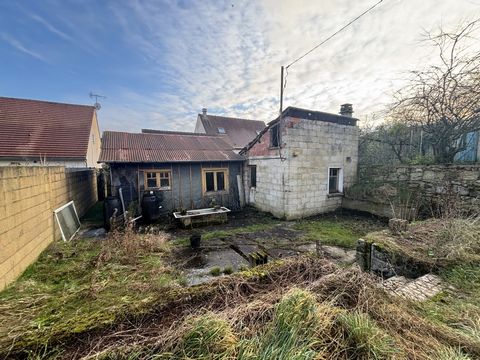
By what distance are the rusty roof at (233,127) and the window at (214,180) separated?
32.2ft

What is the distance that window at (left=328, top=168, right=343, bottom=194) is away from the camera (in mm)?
9125

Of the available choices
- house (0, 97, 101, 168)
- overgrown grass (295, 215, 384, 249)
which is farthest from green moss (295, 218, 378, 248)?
house (0, 97, 101, 168)

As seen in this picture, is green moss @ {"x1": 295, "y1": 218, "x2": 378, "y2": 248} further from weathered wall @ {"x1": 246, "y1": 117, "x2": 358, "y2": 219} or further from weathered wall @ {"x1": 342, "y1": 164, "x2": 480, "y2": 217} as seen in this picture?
weathered wall @ {"x1": 342, "y1": 164, "x2": 480, "y2": 217}

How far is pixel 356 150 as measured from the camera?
941cm

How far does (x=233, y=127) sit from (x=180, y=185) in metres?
13.8

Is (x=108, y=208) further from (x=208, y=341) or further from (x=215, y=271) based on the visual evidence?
(x=208, y=341)

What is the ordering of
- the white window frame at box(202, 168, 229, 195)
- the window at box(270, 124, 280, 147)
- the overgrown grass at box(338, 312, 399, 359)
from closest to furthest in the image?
the overgrown grass at box(338, 312, 399, 359), the window at box(270, 124, 280, 147), the white window frame at box(202, 168, 229, 195)

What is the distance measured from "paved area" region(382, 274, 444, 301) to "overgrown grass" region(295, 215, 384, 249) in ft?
8.94

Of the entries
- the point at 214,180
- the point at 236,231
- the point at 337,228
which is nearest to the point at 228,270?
the point at 236,231

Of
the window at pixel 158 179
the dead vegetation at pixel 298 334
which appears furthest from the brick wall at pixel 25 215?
the window at pixel 158 179

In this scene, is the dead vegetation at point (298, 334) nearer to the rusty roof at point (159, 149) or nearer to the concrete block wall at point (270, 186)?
the concrete block wall at point (270, 186)

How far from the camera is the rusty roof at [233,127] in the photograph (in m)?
20.1

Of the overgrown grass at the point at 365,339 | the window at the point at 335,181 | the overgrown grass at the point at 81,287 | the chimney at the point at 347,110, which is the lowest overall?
the overgrown grass at the point at 81,287

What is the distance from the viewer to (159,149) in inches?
371
